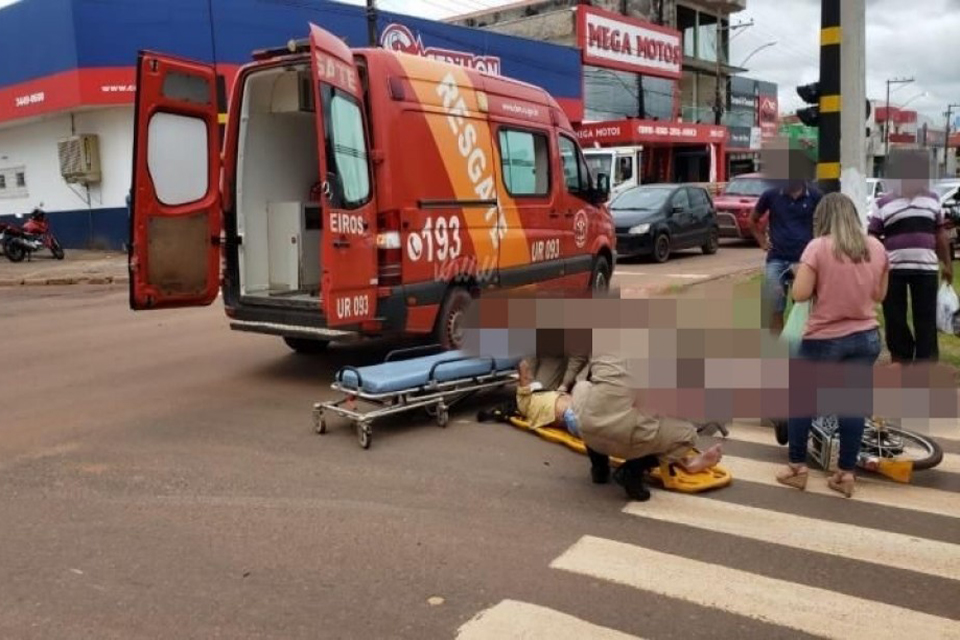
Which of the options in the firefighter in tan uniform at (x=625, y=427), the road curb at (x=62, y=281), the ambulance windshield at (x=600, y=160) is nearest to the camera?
the firefighter in tan uniform at (x=625, y=427)

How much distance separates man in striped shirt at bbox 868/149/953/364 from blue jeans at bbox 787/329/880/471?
1860 millimetres

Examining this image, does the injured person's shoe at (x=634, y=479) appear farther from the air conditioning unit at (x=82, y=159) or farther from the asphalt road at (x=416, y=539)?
the air conditioning unit at (x=82, y=159)

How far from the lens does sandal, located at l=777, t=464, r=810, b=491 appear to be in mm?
4945

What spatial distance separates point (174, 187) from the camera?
7.32 m

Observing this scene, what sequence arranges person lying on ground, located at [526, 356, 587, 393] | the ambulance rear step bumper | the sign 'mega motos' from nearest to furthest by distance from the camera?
person lying on ground, located at [526, 356, 587, 393] < the ambulance rear step bumper < the sign 'mega motos'

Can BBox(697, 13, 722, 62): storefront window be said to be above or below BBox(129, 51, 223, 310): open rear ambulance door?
above

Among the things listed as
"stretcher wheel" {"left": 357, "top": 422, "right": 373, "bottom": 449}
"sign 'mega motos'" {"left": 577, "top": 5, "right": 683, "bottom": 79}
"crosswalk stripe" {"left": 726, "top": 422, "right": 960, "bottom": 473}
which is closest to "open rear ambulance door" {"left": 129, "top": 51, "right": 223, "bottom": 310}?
"stretcher wheel" {"left": 357, "top": 422, "right": 373, "bottom": 449}

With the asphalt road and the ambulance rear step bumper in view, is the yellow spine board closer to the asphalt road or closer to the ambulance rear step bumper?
the asphalt road

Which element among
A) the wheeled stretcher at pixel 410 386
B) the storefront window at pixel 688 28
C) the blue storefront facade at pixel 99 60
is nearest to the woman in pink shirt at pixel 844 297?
the wheeled stretcher at pixel 410 386

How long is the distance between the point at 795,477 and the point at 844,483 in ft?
0.84

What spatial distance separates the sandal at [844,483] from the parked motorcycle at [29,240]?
1911cm

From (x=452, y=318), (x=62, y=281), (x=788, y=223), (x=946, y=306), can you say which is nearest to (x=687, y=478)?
(x=788, y=223)

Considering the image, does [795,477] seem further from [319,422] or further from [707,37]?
[707,37]

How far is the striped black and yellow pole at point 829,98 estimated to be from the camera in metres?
7.26
